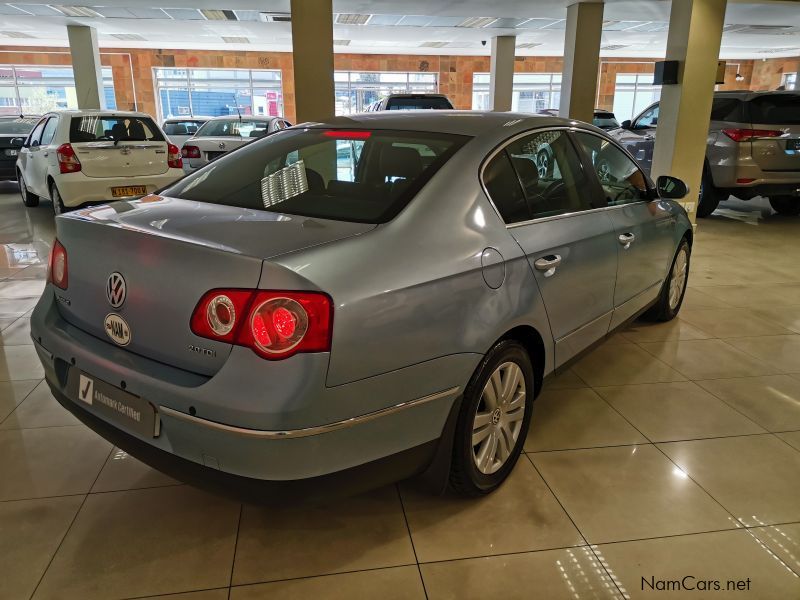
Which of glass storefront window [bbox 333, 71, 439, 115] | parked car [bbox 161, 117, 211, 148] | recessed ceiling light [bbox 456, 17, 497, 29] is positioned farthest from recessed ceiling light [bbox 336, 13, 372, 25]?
glass storefront window [bbox 333, 71, 439, 115]

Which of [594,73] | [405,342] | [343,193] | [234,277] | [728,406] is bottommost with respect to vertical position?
[728,406]

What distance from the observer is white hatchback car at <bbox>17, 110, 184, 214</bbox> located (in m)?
6.75

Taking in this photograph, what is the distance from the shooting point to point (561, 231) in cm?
234

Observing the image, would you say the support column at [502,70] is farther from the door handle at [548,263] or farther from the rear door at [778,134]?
the door handle at [548,263]

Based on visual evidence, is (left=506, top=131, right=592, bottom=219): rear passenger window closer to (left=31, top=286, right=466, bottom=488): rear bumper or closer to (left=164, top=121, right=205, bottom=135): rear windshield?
(left=31, top=286, right=466, bottom=488): rear bumper

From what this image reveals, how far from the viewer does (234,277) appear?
59.9 inches

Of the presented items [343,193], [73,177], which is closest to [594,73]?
[73,177]

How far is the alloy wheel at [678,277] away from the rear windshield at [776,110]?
4428mm

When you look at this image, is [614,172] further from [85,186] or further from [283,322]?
[85,186]

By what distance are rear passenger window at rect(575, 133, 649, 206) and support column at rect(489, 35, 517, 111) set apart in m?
11.9

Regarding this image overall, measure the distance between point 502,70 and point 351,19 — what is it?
427cm

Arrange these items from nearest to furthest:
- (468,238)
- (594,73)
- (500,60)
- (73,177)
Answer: (468,238)
(73,177)
(594,73)
(500,60)

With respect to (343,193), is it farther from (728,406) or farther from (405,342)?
(728,406)

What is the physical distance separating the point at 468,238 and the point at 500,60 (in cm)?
→ 1388
